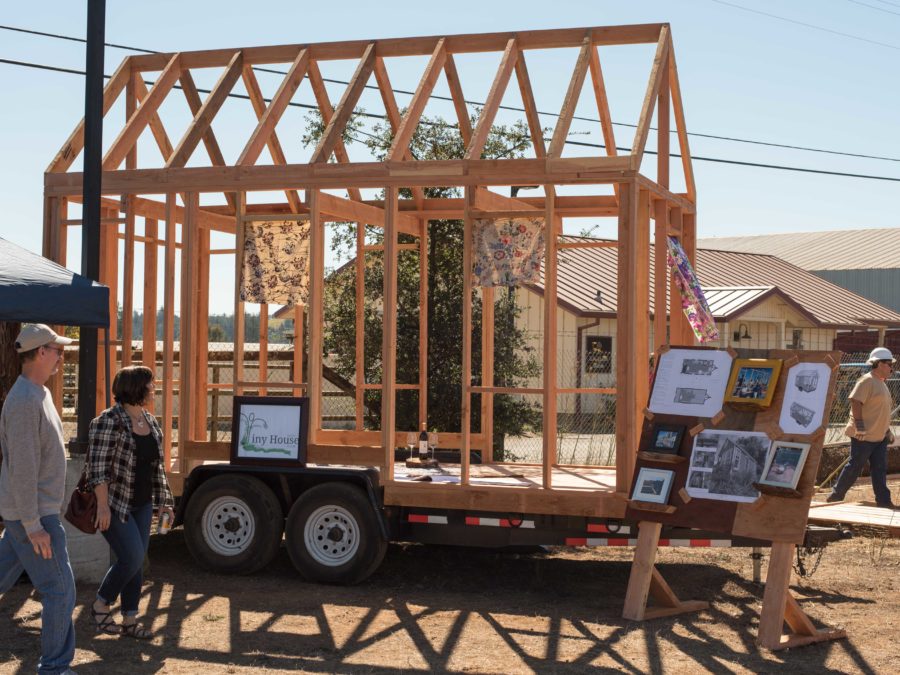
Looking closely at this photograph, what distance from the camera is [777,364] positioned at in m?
8.08

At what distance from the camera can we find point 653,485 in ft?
27.1

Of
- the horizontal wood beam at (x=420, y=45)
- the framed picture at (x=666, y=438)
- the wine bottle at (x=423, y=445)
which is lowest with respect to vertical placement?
the wine bottle at (x=423, y=445)

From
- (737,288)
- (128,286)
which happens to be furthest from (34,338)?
(737,288)

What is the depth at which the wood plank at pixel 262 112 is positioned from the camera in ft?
39.2

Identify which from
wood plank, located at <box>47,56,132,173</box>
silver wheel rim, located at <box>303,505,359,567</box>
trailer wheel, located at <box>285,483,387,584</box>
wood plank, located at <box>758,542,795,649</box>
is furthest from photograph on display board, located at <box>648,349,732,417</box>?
wood plank, located at <box>47,56,132,173</box>

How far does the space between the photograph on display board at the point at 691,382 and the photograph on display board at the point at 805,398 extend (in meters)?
0.49

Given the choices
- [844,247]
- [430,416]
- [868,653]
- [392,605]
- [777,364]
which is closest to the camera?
[868,653]

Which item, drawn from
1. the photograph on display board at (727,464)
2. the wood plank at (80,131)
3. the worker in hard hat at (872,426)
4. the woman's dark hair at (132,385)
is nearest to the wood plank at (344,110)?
the wood plank at (80,131)

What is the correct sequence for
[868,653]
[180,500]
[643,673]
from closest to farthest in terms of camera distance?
[643,673] → [868,653] → [180,500]

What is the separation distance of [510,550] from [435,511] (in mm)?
1449

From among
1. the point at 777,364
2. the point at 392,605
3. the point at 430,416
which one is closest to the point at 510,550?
the point at 392,605

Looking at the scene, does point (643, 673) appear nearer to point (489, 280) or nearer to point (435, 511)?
point (435, 511)

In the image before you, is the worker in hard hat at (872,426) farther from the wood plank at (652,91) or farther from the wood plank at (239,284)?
the wood plank at (239,284)

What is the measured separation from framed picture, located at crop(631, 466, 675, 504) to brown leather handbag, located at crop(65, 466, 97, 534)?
3675mm
